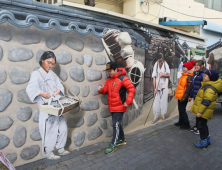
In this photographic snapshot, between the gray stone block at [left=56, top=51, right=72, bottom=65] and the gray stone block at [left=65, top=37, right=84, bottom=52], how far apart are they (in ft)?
0.60

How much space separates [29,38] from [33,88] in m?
0.88

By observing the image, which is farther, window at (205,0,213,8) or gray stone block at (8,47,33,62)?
window at (205,0,213,8)

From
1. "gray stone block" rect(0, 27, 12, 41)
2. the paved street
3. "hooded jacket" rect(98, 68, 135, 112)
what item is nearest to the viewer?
"gray stone block" rect(0, 27, 12, 41)

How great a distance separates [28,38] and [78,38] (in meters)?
0.99

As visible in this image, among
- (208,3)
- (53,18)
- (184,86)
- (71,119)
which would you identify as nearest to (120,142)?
(71,119)

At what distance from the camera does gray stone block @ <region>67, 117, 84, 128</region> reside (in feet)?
12.2

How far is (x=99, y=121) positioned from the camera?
4277 mm

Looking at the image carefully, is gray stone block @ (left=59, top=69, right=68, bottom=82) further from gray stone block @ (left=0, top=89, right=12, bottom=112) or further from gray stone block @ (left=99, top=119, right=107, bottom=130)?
gray stone block @ (left=99, top=119, right=107, bottom=130)

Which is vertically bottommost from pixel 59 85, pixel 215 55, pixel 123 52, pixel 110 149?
pixel 110 149

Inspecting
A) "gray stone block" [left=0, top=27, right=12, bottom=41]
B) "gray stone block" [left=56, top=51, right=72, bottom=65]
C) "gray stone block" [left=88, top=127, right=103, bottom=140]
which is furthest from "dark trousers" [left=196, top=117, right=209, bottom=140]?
"gray stone block" [left=0, top=27, right=12, bottom=41]

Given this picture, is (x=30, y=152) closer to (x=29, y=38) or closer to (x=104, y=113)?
(x=104, y=113)

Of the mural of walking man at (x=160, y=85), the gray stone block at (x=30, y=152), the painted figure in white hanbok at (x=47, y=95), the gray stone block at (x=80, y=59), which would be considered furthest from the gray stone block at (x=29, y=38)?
the mural of walking man at (x=160, y=85)

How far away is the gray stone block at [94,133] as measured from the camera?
4105 mm

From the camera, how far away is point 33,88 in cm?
316
